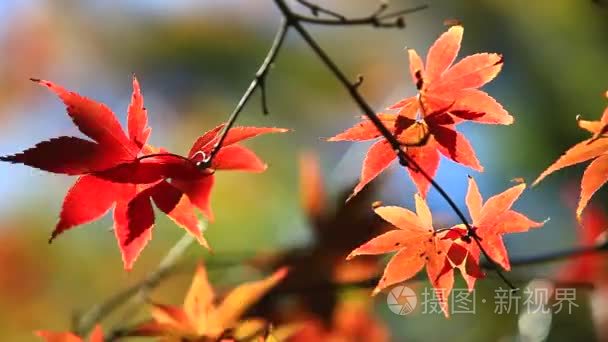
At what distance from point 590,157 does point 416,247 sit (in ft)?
0.65

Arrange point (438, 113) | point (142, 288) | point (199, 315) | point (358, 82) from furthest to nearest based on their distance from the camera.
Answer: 1. point (142, 288)
2. point (199, 315)
3. point (438, 113)
4. point (358, 82)

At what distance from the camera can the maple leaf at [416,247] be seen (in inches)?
27.9

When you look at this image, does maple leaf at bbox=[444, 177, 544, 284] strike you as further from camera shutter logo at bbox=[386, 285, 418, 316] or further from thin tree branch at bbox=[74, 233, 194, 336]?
thin tree branch at bbox=[74, 233, 194, 336]

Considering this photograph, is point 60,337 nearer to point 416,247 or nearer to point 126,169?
point 126,169

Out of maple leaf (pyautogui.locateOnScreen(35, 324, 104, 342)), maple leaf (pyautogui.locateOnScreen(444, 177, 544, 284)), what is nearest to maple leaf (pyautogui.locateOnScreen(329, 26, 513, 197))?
maple leaf (pyautogui.locateOnScreen(444, 177, 544, 284))

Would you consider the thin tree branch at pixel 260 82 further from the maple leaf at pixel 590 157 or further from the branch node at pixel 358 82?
the maple leaf at pixel 590 157

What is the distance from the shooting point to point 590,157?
623 millimetres

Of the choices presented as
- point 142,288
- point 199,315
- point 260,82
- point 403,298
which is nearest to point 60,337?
point 199,315

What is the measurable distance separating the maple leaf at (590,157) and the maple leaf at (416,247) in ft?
0.45

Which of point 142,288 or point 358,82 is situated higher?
point 358,82

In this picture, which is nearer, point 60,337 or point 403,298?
point 60,337

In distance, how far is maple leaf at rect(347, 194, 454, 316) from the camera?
2.32 feet

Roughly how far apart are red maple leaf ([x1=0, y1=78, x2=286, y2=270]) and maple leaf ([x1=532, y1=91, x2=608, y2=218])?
0.25 m

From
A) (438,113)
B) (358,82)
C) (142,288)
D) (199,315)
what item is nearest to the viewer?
(358,82)
